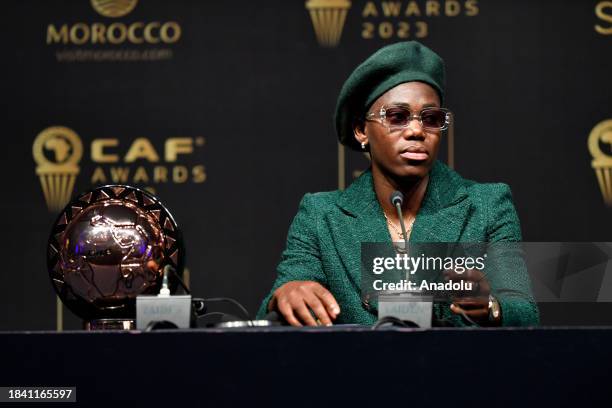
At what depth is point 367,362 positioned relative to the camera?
137 cm

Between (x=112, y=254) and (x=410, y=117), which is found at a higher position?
(x=410, y=117)

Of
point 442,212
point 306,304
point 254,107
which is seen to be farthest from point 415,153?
point 254,107

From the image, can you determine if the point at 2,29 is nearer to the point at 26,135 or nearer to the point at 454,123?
the point at 26,135

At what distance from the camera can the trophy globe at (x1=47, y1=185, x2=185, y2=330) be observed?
1.98 metres

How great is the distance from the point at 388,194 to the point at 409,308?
→ 100cm

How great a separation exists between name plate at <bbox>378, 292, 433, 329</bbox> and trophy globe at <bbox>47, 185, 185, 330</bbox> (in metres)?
0.57

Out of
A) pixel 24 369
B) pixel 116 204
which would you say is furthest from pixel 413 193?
pixel 24 369

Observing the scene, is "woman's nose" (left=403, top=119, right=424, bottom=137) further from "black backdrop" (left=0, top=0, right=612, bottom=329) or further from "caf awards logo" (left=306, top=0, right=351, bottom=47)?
"caf awards logo" (left=306, top=0, right=351, bottom=47)

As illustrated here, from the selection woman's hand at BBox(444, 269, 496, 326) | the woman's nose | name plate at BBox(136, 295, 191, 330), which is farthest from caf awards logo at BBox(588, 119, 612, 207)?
name plate at BBox(136, 295, 191, 330)

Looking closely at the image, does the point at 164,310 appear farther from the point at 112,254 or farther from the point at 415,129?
the point at 415,129

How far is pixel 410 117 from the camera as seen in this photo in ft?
7.65

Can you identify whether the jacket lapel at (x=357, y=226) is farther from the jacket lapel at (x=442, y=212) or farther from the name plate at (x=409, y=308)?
the name plate at (x=409, y=308)

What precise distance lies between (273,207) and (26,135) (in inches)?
36.3

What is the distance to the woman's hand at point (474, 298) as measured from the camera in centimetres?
172
